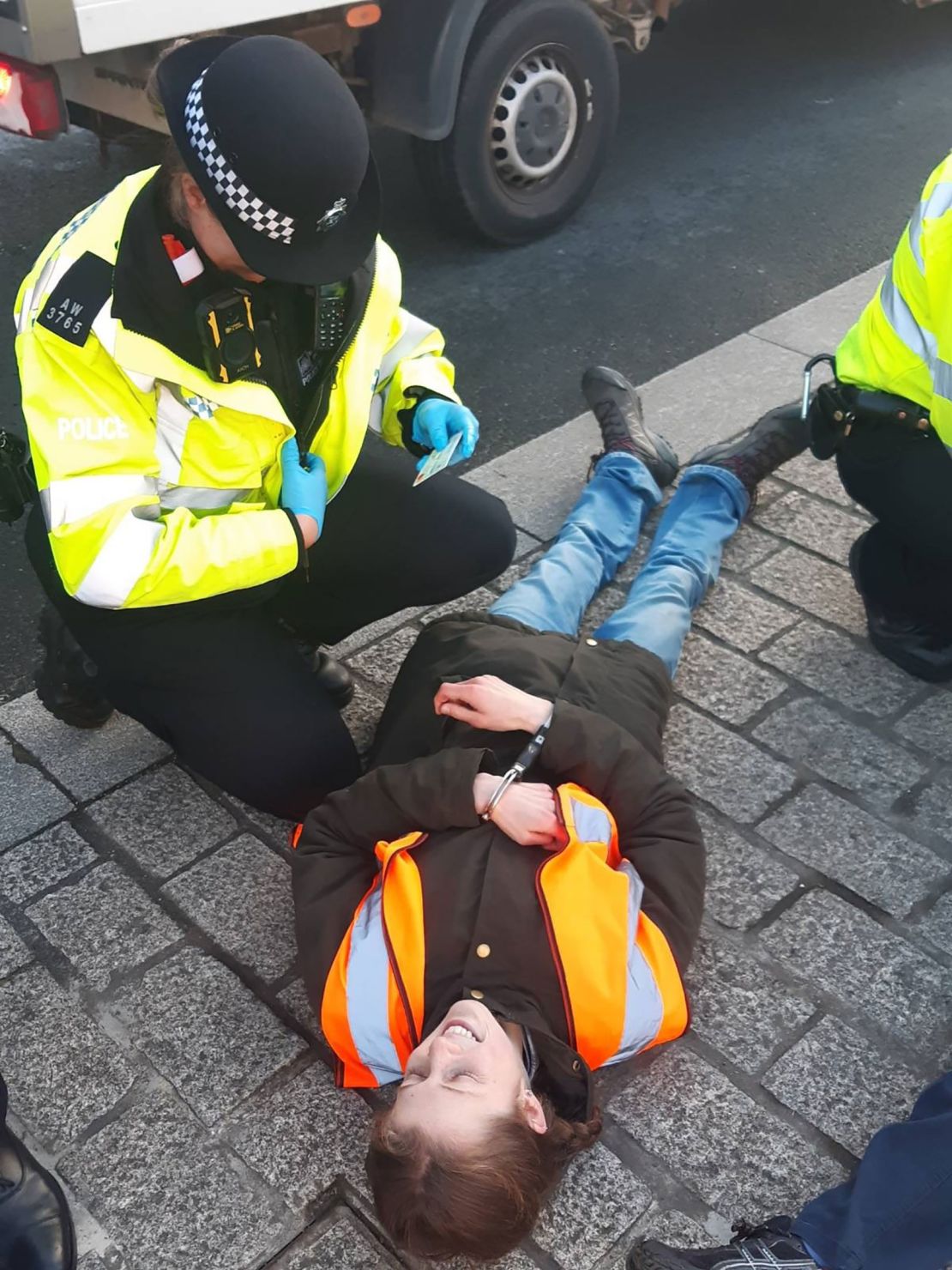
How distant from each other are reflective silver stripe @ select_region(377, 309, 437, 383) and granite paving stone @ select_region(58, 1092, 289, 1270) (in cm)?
174

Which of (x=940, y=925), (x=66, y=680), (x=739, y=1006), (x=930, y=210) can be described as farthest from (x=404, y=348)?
(x=940, y=925)

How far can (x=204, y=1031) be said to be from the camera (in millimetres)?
2432

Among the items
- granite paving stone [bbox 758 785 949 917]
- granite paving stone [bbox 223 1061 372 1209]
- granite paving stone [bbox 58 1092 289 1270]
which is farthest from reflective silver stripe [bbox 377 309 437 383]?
granite paving stone [bbox 58 1092 289 1270]

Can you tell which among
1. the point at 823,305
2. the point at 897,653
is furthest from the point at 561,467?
the point at 823,305

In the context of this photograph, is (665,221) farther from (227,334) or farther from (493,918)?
(493,918)

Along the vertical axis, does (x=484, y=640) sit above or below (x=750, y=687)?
above

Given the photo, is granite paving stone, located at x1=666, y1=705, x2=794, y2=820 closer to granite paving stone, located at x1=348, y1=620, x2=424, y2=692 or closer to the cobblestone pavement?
the cobblestone pavement

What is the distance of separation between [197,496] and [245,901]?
87 cm

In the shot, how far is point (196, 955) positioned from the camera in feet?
8.43

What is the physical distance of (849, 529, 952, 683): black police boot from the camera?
3180 mm

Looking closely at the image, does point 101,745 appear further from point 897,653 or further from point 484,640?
point 897,653

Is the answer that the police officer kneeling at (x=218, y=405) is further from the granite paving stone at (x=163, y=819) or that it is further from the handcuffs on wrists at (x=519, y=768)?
the handcuffs on wrists at (x=519, y=768)

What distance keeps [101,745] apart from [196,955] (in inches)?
27.3

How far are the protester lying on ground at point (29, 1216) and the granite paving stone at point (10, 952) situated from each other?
468 millimetres
